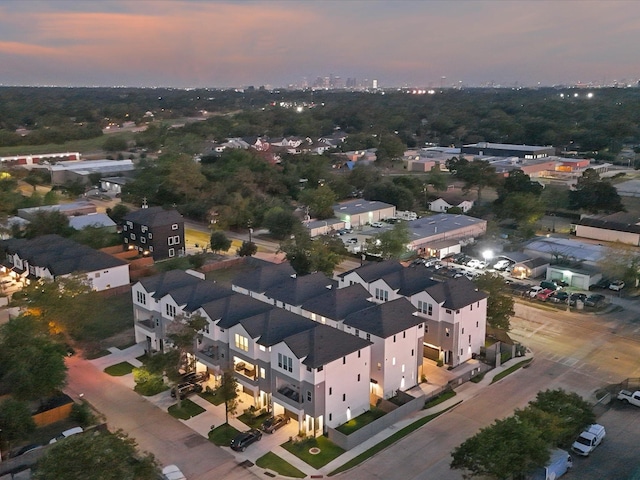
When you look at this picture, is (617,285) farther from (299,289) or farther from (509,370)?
(299,289)

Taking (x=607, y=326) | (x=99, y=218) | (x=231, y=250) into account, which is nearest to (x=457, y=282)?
(x=607, y=326)

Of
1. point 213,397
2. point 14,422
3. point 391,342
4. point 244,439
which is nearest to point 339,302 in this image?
point 391,342

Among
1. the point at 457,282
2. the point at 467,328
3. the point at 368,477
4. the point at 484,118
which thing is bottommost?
the point at 368,477

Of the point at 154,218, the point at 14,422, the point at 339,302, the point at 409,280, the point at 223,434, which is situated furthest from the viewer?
the point at 154,218

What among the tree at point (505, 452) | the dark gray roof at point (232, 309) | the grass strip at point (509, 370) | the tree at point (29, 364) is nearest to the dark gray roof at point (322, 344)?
the dark gray roof at point (232, 309)

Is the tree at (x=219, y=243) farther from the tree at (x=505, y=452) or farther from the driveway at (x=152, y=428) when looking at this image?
the tree at (x=505, y=452)

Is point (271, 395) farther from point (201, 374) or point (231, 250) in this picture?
point (231, 250)
